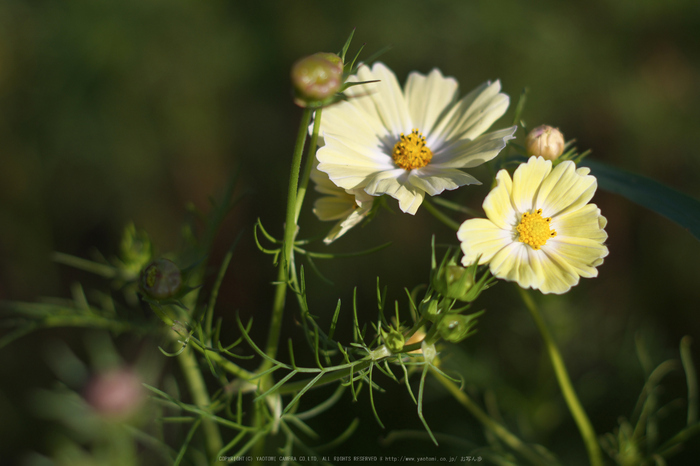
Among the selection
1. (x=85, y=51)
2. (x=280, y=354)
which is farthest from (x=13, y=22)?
(x=280, y=354)

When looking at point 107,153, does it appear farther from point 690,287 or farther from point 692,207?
point 690,287

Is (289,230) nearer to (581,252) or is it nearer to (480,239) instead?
(480,239)

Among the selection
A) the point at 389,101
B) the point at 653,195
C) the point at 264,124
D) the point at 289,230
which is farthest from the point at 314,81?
the point at 264,124

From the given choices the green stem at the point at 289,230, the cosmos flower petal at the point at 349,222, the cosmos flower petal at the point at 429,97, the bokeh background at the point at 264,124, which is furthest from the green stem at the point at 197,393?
the bokeh background at the point at 264,124

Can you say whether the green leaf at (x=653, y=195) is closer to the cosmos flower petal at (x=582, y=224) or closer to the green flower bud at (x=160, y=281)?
the cosmos flower petal at (x=582, y=224)

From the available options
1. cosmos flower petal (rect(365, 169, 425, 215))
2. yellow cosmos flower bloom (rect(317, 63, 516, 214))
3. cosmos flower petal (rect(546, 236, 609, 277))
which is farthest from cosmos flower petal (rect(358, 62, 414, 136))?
cosmos flower petal (rect(546, 236, 609, 277))

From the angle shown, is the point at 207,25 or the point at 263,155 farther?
the point at 263,155
